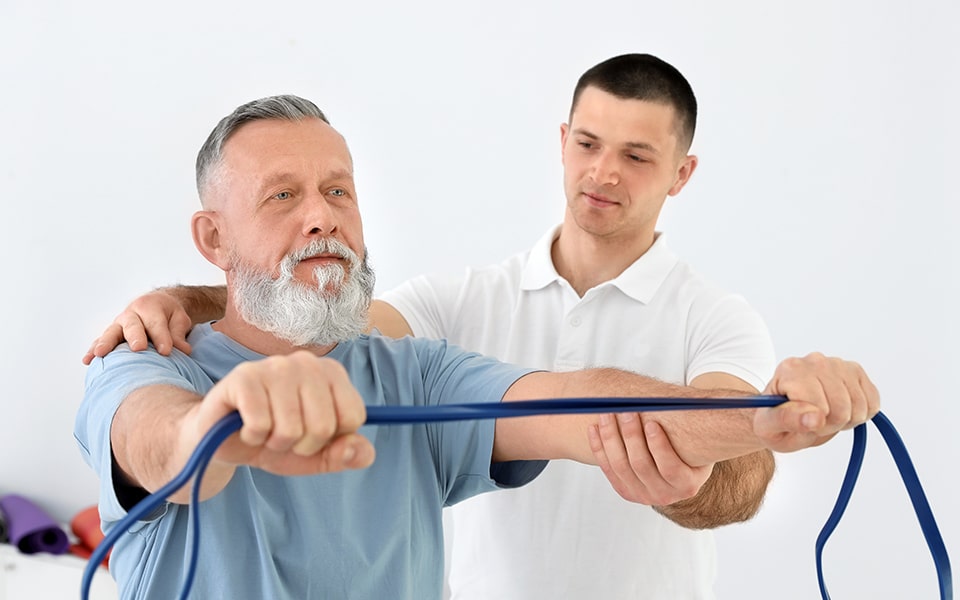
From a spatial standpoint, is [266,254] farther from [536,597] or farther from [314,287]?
[536,597]

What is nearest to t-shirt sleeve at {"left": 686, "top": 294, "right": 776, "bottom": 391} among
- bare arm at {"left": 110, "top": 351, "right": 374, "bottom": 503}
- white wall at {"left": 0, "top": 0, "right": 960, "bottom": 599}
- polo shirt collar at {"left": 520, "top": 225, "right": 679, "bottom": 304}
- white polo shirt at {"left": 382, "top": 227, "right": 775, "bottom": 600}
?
white polo shirt at {"left": 382, "top": 227, "right": 775, "bottom": 600}

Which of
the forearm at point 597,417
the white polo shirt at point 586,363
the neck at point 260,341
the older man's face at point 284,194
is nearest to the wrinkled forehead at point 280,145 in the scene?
the older man's face at point 284,194

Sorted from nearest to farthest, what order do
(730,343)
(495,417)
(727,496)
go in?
1. (495,417)
2. (727,496)
3. (730,343)

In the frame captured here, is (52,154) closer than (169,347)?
No

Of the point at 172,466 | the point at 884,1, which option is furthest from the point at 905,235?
the point at 172,466

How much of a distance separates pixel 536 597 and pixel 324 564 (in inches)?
31.1

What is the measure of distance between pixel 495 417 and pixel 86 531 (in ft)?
8.99

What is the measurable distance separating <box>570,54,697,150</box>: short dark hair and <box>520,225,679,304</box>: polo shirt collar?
0.29m

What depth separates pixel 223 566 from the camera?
4.69 ft

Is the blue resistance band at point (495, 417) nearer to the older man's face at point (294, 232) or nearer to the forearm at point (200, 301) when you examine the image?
the older man's face at point (294, 232)

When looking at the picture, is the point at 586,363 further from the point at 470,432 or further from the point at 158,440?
the point at 158,440

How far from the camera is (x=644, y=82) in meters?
2.28

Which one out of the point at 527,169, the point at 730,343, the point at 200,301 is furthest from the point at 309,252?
the point at 527,169

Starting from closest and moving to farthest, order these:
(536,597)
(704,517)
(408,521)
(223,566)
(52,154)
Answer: (223,566) < (408,521) < (704,517) < (536,597) < (52,154)
